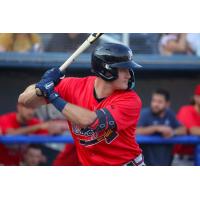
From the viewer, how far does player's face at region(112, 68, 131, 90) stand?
14.1 feet

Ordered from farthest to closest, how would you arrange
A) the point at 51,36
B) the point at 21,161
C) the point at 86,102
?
the point at 51,36 < the point at 21,161 < the point at 86,102

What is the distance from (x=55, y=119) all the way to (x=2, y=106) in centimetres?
49

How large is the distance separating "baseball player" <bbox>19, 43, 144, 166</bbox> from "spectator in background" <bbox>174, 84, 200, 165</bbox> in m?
1.35

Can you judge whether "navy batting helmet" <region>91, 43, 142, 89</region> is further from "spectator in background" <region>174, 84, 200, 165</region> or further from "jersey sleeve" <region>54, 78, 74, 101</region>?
"spectator in background" <region>174, 84, 200, 165</region>

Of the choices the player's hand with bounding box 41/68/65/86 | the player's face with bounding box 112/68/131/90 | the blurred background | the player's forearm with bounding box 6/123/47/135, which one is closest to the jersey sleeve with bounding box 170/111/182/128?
the blurred background

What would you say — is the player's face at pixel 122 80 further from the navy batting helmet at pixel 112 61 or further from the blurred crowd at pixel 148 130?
the blurred crowd at pixel 148 130

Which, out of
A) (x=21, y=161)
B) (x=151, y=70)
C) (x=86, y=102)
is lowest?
(x=21, y=161)

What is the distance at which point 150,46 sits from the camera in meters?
6.36

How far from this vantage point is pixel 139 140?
5648 mm

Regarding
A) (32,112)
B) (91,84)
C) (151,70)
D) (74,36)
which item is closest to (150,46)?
(151,70)

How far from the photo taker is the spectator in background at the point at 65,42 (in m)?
6.27

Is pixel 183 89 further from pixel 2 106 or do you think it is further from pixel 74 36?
pixel 2 106

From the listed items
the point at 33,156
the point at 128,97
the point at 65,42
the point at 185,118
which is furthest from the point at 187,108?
the point at 128,97

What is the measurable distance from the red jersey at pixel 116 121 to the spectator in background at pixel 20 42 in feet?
5.83
